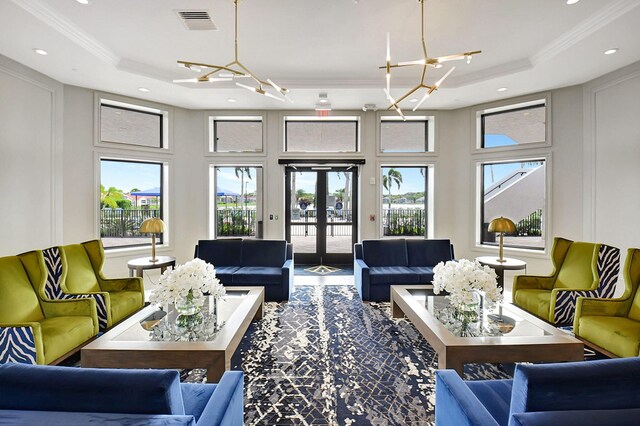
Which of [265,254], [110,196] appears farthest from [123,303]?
[110,196]

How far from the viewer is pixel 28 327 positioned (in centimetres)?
229

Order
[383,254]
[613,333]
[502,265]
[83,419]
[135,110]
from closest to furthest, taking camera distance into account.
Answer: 1. [83,419]
2. [613,333]
3. [502,265]
4. [383,254]
5. [135,110]

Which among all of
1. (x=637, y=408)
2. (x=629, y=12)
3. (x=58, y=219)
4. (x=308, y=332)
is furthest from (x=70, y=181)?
(x=629, y=12)

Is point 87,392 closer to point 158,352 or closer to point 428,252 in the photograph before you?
point 158,352

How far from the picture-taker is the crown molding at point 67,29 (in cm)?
316

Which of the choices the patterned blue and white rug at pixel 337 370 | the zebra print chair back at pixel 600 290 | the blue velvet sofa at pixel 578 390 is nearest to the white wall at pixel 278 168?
the zebra print chair back at pixel 600 290

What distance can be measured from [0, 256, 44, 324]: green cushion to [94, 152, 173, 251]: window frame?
2700mm

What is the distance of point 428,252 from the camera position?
5125 mm

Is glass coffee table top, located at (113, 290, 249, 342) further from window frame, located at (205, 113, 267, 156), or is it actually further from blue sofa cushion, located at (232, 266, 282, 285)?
window frame, located at (205, 113, 267, 156)

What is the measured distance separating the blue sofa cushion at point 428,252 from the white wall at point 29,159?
5.66 metres

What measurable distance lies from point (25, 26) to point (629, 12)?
20.8ft

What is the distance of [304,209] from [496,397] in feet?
17.8

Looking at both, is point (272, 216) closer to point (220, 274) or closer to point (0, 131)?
point (220, 274)

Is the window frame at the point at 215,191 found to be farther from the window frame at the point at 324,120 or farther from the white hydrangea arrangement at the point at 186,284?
the white hydrangea arrangement at the point at 186,284
